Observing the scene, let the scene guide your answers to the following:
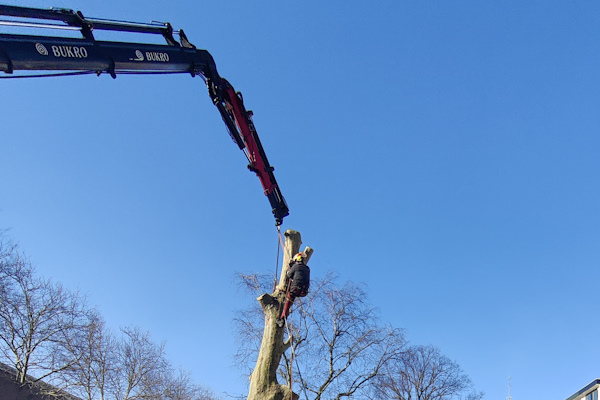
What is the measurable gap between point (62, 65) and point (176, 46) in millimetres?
2500

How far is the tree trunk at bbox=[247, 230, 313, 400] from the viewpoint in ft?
24.3

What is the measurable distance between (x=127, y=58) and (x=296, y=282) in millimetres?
4422

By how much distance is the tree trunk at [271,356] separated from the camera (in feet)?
24.3

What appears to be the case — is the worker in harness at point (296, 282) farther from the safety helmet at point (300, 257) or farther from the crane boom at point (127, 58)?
the crane boom at point (127, 58)

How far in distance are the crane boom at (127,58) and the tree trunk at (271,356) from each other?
8.53 feet

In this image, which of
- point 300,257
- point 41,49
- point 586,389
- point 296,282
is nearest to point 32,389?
point 300,257

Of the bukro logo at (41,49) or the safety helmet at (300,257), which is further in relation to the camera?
the safety helmet at (300,257)

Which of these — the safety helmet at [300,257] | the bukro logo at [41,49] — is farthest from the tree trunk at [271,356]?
the bukro logo at [41,49]

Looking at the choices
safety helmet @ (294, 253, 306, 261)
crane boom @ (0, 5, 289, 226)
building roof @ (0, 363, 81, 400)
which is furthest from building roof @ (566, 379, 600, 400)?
safety helmet @ (294, 253, 306, 261)

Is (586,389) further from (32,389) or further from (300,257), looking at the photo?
(300,257)

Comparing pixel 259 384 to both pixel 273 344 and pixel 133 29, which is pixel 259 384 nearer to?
pixel 273 344

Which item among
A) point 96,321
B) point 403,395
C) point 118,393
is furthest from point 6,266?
point 403,395

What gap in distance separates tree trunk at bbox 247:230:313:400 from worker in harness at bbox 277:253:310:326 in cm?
14

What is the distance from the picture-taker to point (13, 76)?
6074 millimetres
